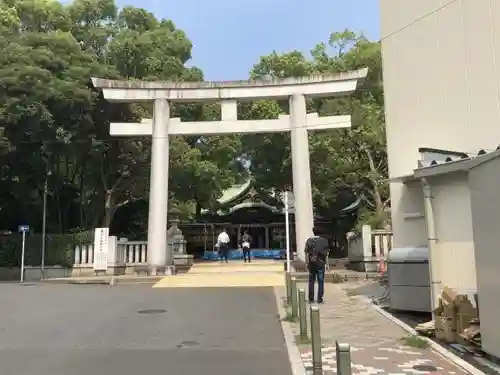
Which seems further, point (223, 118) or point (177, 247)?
point (177, 247)

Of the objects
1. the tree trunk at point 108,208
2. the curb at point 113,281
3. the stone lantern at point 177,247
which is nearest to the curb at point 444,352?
the curb at point 113,281

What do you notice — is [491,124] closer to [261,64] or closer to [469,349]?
[469,349]

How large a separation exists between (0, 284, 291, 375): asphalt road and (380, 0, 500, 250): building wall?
4.53 m

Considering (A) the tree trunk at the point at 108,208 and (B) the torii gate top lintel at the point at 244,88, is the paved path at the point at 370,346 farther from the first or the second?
(A) the tree trunk at the point at 108,208

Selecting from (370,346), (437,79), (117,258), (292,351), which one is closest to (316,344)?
(292,351)

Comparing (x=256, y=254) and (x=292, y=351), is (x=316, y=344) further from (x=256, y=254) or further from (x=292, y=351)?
(x=256, y=254)

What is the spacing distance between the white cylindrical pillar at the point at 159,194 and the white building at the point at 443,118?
1114 centimetres

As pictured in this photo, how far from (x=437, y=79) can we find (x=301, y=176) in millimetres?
10345

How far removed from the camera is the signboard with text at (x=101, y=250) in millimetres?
21844

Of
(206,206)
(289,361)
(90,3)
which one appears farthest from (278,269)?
(90,3)

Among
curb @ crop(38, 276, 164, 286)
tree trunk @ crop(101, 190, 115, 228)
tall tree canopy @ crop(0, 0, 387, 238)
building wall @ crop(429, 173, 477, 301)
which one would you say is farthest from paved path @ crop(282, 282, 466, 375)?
tree trunk @ crop(101, 190, 115, 228)

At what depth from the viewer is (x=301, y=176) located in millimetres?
21547

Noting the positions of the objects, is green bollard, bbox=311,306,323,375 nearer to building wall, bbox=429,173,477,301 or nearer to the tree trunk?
building wall, bbox=429,173,477,301

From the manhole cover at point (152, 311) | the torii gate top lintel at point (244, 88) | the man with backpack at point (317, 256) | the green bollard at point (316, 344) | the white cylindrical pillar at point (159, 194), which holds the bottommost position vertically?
the manhole cover at point (152, 311)
